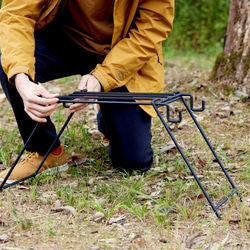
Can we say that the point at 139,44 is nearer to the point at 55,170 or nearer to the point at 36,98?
the point at 36,98

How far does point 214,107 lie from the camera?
3264 millimetres

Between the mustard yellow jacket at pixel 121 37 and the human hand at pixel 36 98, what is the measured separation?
134 mm

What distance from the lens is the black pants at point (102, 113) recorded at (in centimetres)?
227

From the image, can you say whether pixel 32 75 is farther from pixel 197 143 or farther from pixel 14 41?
pixel 197 143

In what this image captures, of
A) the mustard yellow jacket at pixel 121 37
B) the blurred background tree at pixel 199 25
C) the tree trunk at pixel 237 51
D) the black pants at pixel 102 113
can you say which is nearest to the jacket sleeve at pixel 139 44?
the mustard yellow jacket at pixel 121 37

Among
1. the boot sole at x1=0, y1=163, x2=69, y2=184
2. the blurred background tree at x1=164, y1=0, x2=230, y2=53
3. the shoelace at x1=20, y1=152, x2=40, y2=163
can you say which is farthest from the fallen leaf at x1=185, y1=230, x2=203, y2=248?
the blurred background tree at x1=164, y1=0, x2=230, y2=53

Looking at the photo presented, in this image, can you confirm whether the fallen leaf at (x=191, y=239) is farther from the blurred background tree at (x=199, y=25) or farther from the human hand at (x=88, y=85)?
the blurred background tree at (x=199, y=25)

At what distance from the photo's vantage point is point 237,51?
336cm

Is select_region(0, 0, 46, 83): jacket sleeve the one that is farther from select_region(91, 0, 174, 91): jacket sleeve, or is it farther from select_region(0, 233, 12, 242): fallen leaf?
select_region(0, 233, 12, 242): fallen leaf

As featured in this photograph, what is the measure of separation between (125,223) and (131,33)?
1.07 meters

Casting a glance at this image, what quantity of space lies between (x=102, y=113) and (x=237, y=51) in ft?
5.28

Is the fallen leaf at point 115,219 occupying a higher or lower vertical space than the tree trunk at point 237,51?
lower

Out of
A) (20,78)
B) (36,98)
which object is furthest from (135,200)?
(20,78)

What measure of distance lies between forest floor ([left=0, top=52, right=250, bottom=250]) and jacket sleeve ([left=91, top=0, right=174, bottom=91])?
58 centimetres
